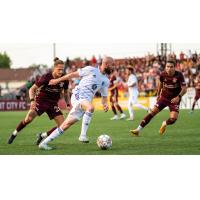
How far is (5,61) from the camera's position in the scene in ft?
29.1

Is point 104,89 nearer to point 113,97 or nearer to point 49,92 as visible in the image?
point 49,92

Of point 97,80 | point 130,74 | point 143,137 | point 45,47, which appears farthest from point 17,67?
point 130,74

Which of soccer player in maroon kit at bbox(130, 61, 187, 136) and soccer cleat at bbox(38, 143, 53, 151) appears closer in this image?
soccer cleat at bbox(38, 143, 53, 151)

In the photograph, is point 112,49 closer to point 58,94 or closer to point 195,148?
point 58,94

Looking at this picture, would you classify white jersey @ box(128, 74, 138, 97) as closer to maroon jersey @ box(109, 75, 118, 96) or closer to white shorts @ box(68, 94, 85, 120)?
maroon jersey @ box(109, 75, 118, 96)

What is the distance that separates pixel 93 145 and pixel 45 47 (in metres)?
1.59

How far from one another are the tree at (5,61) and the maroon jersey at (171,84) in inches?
96.1

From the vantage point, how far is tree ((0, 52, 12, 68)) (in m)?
8.65

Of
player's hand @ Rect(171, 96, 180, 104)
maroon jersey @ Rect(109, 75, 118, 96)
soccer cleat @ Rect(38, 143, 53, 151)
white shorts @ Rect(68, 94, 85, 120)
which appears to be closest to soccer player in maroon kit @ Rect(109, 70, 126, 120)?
maroon jersey @ Rect(109, 75, 118, 96)

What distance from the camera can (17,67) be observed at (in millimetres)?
9008

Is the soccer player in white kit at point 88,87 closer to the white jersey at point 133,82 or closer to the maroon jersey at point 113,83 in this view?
the white jersey at point 133,82

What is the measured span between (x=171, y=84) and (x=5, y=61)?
2.67m

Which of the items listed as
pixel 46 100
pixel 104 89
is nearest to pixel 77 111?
pixel 104 89

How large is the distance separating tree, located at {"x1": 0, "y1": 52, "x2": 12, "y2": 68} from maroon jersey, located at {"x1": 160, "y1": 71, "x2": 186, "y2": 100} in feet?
8.01
